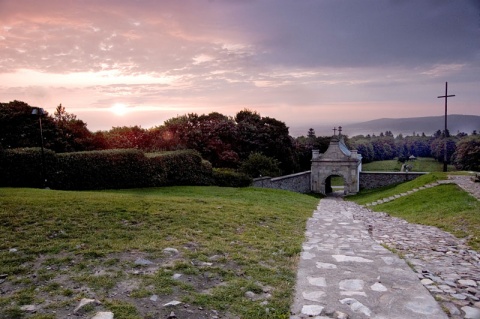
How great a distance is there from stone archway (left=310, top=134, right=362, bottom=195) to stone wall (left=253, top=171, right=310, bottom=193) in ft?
2.82

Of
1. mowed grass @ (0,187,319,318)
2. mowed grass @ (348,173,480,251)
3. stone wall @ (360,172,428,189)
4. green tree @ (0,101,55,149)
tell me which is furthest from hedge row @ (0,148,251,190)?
stone wall @ (360,172,428,189)

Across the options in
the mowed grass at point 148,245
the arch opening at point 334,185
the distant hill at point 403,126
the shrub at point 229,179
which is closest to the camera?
the mowed grass at point 148,245

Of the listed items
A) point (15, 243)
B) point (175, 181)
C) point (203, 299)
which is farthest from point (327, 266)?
point (175, 181)

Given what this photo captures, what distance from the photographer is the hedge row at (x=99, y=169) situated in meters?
14.2

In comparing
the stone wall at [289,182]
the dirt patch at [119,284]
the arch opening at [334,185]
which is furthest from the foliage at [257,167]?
the dirt patch at [119,284]

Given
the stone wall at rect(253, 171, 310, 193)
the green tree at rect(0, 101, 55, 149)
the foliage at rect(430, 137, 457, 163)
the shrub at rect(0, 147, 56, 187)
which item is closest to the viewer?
the shrub at rect(0, 147, 56, 187)

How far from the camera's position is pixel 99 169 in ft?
52.5

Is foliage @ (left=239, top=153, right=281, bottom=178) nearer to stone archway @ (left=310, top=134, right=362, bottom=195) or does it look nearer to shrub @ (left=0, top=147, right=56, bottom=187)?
stone archway @ (left=310, top=134, right=362, bottom=195)

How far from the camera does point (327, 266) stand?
18.9ft

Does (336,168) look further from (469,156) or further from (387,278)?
(387,278)

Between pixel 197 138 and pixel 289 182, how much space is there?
9.12 meters

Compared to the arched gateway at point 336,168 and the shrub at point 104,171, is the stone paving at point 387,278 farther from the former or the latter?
the arched gateway at point 336,168

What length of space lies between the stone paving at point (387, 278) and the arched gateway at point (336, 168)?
23395 mm

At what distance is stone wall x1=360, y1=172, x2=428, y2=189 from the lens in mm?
30494
